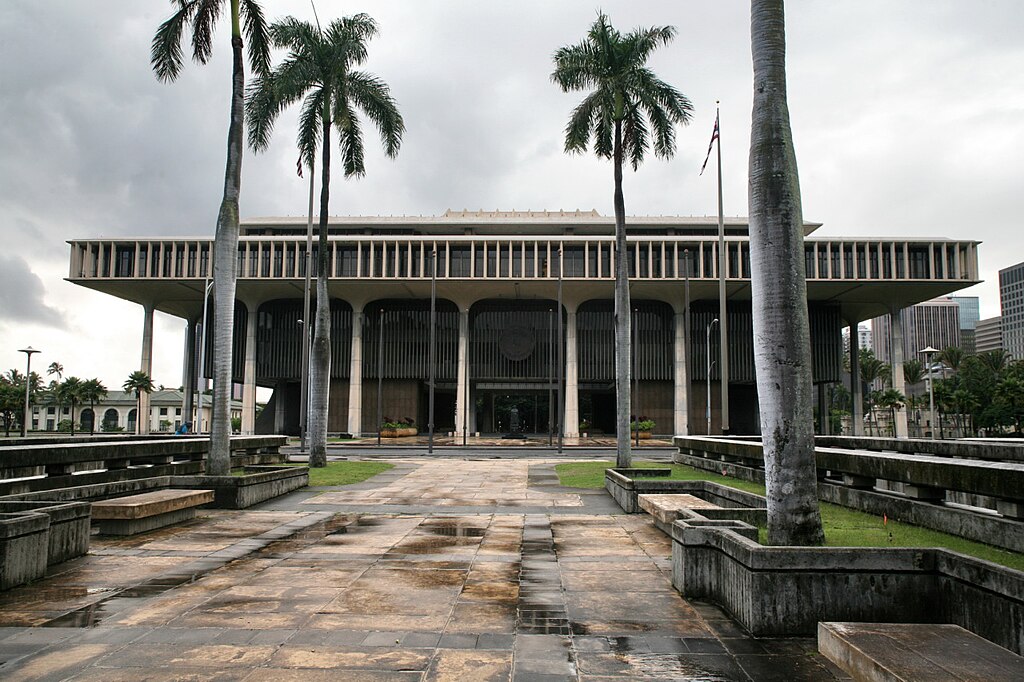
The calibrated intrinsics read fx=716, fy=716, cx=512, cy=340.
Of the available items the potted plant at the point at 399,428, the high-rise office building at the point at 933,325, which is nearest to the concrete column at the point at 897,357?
the potted plant at the point at 399,428

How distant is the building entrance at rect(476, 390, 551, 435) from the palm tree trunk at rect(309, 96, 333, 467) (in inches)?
1612

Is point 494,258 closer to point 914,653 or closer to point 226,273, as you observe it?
point 226,273

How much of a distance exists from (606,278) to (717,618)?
4801 centimetres

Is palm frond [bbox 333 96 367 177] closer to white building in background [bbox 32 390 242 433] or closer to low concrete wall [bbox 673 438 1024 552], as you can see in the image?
low concrete wall [bbox 673 438 1024 552]

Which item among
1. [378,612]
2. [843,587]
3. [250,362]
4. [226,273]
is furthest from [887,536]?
[250,362]

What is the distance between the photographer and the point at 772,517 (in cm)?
679

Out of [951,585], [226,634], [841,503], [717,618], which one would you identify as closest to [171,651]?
[226,634]

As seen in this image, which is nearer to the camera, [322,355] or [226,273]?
[226,273]

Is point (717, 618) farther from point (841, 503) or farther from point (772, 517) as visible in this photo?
point (841, 503)

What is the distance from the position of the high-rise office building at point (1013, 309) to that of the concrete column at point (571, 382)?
531 ft

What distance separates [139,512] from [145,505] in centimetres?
13

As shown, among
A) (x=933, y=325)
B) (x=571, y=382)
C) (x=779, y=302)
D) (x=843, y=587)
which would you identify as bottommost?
(x=843, y=587)

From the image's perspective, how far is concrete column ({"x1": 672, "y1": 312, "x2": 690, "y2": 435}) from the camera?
2258 inches

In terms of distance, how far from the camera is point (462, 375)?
190 feet
